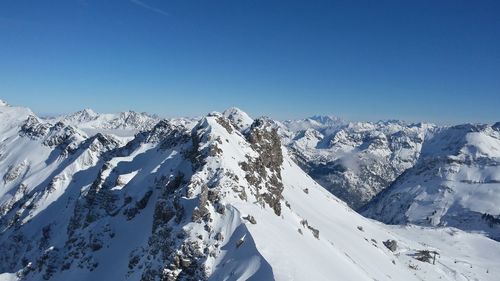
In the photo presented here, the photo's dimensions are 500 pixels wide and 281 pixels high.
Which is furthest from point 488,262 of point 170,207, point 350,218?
point 170,207

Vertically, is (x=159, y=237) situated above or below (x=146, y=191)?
below

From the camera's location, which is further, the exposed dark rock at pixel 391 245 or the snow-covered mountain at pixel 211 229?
the exposed dark rock at pixel 391 245

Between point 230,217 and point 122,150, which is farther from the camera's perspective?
point 122,150

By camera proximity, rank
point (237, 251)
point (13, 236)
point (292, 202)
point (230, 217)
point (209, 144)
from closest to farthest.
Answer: point (237, 251) → point (230, 217) → point (209, 144) → point (292, 202) → point (13, 236)

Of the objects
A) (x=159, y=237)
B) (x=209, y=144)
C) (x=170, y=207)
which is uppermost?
(x=209, y=144)

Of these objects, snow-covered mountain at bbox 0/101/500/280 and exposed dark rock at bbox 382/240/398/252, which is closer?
snow-covered mountain at bbox 0/101/500/280

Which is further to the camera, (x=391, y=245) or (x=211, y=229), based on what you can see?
Answer: (x=391, y=245)

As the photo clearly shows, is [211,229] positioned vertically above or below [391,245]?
below

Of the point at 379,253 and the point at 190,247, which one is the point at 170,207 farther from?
the point at 379,253
